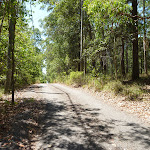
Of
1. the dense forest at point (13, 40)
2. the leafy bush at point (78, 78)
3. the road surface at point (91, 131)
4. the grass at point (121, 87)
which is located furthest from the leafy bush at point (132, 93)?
the leafy bush at point (78, 78)

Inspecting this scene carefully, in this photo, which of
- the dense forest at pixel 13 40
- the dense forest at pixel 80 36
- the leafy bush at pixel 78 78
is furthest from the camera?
the leafy bush at pixel 78 78

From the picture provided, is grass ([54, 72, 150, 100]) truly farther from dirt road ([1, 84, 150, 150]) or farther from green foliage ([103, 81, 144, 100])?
dirt road ([1, 84, 150, 150])

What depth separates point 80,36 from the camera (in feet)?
56.1

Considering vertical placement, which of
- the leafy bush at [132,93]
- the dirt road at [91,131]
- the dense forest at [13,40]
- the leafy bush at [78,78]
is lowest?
the dirt road at [91,131]

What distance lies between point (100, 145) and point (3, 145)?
2315mm

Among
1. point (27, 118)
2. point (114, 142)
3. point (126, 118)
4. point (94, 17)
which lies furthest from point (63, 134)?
point (94, 17)

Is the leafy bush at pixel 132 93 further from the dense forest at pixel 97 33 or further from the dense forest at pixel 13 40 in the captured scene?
the dense forest at pixel 13 40

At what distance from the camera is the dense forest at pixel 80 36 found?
633 cm

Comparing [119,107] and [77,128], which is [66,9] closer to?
[119,107]

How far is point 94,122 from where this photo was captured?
15.3 ft

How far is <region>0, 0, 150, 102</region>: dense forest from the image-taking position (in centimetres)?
633

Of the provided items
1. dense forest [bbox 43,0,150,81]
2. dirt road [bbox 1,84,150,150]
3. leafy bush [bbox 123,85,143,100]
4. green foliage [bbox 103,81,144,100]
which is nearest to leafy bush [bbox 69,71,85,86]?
dense forest [bbox 43,0,150,81]

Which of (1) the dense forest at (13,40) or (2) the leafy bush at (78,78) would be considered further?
(2) the leafy bush at (78,78)

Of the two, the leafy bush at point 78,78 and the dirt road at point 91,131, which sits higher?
the leafy bush at point 78,78
